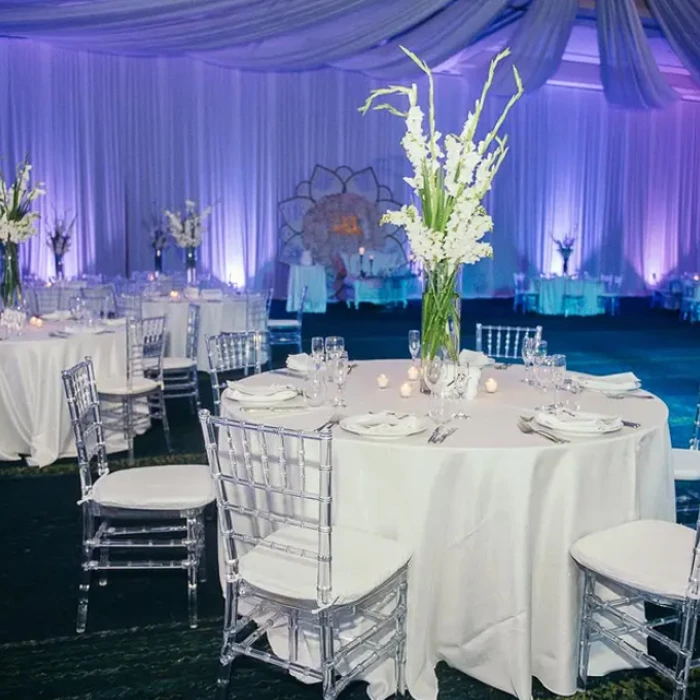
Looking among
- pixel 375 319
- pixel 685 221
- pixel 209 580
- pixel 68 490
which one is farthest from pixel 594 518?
pixel 685 221

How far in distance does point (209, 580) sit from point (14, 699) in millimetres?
947

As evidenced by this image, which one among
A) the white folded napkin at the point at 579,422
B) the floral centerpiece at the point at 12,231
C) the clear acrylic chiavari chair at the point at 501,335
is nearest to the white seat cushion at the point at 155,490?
the white folded napkin at the point at 579,422

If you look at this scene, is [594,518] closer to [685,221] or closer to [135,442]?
[135,442]

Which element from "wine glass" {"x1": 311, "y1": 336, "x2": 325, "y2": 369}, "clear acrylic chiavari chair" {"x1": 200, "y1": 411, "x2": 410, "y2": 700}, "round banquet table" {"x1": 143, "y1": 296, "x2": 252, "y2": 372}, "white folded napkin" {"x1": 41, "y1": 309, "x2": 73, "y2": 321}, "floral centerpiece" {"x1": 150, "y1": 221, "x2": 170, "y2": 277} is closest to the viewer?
"clear acrylic chiavari chair" {"x1": 200, "y1": 411, "x2": 410, "y2": 700}

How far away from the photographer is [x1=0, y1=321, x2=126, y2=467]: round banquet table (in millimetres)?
4859

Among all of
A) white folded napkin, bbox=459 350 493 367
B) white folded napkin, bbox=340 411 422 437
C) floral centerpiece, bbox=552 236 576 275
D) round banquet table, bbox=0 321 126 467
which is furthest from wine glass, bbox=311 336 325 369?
floral centerpiece, bbox=552 236 576 275

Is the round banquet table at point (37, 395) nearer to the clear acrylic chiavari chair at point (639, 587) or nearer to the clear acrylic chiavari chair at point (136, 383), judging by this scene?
the clear acrylic chiavari chair at point (136, 383)

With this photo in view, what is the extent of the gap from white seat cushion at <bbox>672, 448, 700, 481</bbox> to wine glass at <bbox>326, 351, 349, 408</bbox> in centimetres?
133

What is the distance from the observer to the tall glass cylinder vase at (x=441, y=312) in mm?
3141

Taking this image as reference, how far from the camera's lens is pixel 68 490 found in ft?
14.8

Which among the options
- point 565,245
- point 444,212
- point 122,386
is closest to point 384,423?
point 444,212

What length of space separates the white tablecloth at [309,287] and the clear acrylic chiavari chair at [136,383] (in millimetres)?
6695

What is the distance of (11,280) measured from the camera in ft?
17.2

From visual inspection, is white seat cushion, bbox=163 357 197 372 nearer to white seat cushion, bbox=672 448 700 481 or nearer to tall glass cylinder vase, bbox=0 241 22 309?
tall glass cylinder vase, bbox=0 241 22 309
